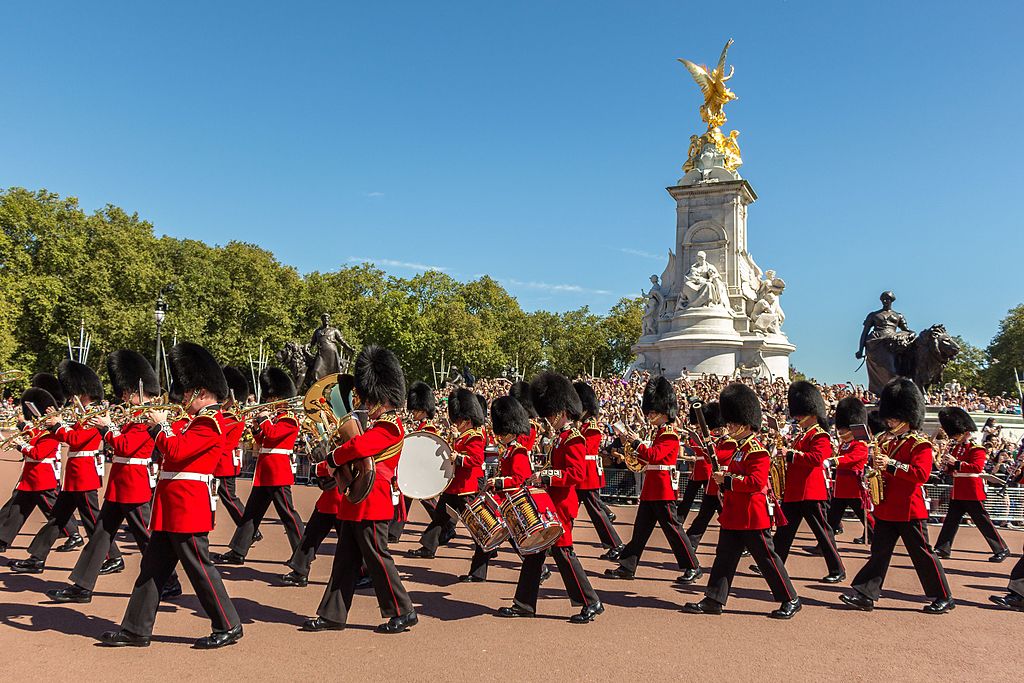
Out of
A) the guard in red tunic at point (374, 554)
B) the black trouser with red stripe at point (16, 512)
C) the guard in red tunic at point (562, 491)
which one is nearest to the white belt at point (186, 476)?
the guard in red tunic at point (374, 554)

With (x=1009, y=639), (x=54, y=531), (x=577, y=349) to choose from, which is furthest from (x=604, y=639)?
(x=577, y=349)

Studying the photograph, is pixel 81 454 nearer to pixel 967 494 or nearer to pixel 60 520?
pixel 60 520

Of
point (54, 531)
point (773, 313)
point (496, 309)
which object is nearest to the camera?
point (54, 531)

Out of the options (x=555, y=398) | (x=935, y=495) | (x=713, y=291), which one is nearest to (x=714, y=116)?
(x=713, y=291)

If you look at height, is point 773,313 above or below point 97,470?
Answer: above

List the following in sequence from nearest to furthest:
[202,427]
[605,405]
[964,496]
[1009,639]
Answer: [202,427] → [1009,639] → [964,496] → [605,405]

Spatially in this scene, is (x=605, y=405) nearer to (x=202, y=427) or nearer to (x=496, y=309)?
(x=202, y=427)

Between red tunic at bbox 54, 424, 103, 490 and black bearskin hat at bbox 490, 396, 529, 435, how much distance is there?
3.56 metres

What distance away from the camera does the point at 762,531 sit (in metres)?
6.42

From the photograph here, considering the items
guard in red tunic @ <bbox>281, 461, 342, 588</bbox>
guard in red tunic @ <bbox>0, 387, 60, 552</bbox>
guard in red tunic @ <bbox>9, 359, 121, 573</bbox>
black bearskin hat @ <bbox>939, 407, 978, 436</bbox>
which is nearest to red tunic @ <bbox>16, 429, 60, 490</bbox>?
guard in red tunic @ <bbox>0, 387, 60, 552</bbox>

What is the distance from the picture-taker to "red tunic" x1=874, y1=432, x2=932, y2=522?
21.9 feet

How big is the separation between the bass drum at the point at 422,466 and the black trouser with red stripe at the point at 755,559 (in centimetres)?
216

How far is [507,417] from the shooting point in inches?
274

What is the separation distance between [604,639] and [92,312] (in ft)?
112
